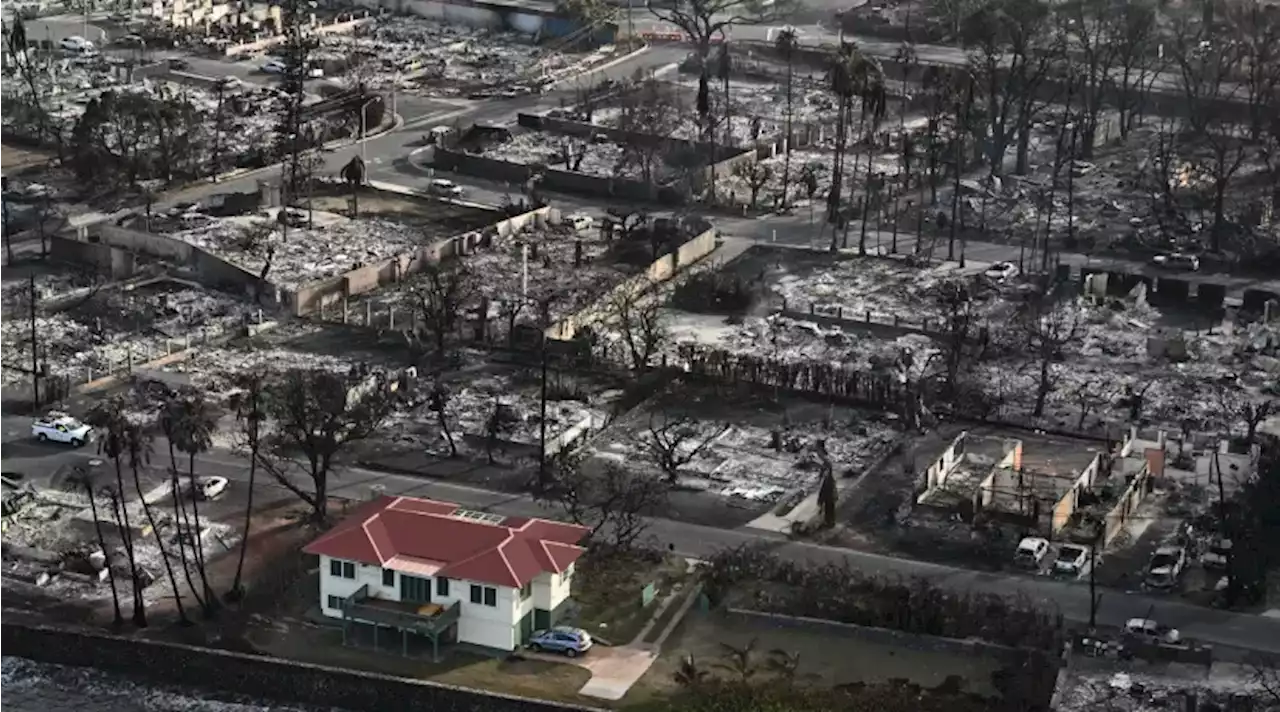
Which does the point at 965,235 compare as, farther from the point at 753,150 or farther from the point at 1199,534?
the point at 1199,534

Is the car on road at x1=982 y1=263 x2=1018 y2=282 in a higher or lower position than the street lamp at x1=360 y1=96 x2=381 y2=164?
lower

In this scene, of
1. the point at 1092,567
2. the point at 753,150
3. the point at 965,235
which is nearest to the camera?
the point at 1092,567

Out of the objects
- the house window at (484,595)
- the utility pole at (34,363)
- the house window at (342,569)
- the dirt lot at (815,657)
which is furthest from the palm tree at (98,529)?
the dirt lot at (815,657)

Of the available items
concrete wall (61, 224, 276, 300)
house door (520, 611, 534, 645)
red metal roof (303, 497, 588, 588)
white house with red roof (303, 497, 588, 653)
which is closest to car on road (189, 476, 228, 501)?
red metal roof (303, 497, 588, 588)

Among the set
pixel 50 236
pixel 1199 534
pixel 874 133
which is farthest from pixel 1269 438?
pixel 50 236

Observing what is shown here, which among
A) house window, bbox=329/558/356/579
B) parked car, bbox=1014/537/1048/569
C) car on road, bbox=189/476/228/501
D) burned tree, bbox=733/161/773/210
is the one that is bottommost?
car on road, bbox=189/476/228/501

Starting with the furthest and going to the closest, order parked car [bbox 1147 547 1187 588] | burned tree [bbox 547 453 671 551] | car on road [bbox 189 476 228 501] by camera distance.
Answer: car on road [bbox 189 476 228 501]
burned tree [bbox 547 453 671 551]
parked car [bbox 1147 547 1187 588]

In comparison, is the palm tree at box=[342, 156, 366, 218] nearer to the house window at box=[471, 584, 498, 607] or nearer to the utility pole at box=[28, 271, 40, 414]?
the utility pole at box=[28, 271, 40, 414]
